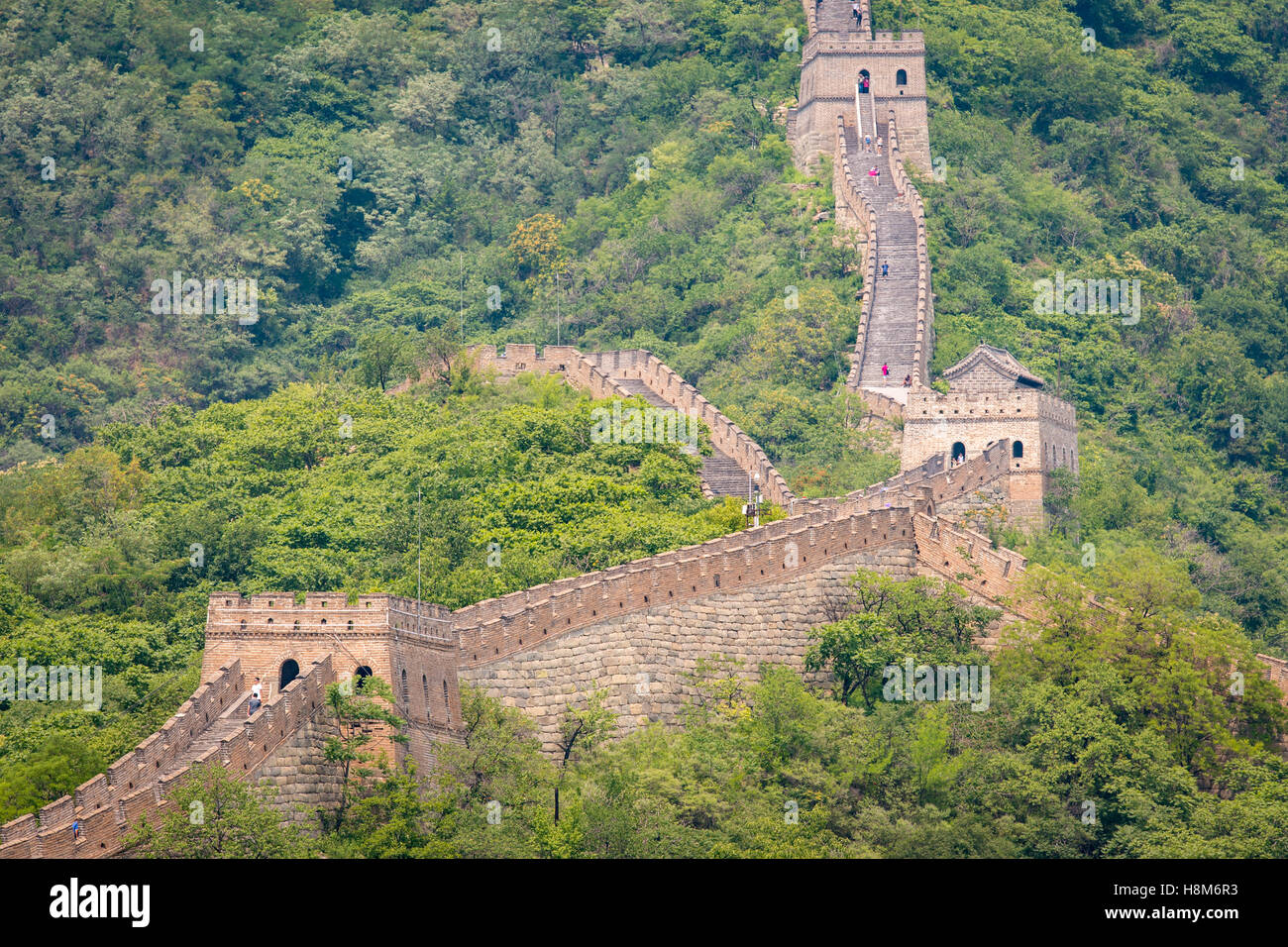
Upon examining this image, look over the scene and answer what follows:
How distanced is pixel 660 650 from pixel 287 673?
33.6 feet

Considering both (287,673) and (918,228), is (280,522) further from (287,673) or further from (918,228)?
(918,228)

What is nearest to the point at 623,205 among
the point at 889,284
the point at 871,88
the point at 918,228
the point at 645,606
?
the point at 871,88

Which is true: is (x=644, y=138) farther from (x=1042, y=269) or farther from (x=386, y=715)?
(x=386, y=715)

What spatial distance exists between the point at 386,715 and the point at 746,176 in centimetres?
5327

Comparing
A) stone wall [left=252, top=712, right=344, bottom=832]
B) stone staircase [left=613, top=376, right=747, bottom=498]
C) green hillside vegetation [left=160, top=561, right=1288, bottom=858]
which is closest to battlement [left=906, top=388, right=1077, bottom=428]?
stone staircase [left=613, top=376, right=747, bottom=498]

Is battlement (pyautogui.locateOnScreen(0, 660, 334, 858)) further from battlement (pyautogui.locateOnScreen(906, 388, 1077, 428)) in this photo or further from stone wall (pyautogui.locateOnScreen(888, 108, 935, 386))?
stone wall (pyautogui.locateOnScreen(888, 108, 935, 386))

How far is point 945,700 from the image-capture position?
64.1 meters

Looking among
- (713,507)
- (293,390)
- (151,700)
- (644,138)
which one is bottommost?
(151,700)

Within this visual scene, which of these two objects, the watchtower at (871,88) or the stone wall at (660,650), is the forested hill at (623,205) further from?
the stone wall at (660,650)

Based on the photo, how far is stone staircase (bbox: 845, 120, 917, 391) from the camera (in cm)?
8744

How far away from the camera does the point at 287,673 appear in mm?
55719

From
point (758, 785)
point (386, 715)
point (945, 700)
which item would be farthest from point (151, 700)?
point (945, 700)

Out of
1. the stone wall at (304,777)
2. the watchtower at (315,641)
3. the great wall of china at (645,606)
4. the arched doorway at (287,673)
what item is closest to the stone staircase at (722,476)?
the great wall of china at (645,606)
